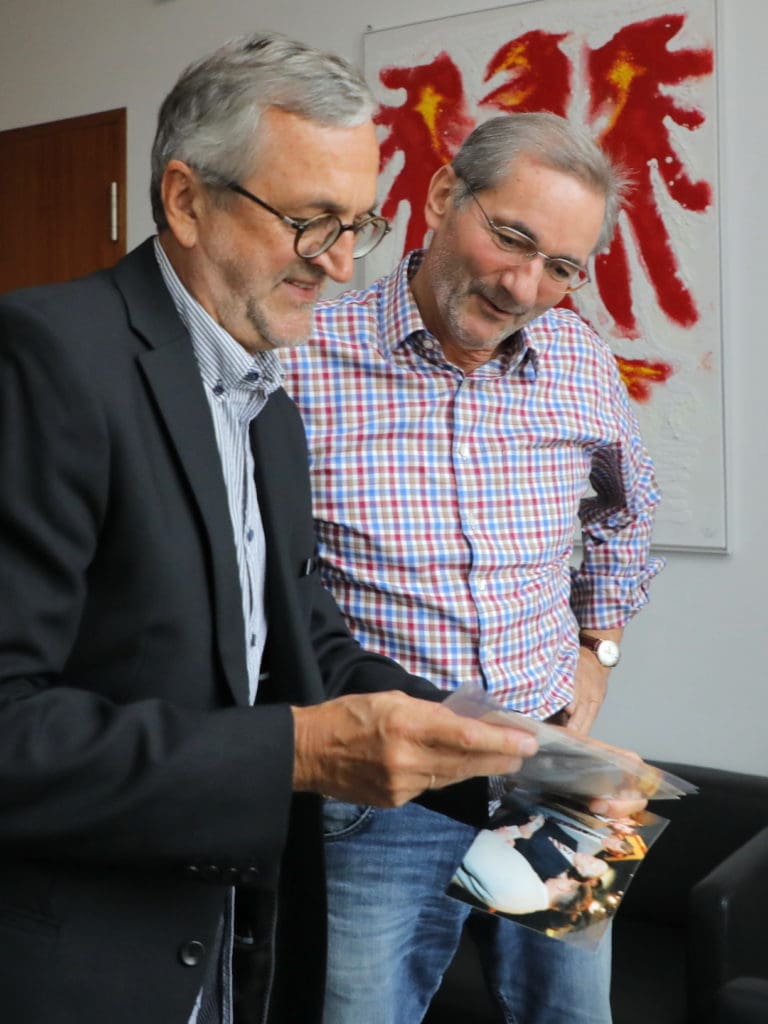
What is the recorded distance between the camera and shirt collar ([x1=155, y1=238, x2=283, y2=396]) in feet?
4.11

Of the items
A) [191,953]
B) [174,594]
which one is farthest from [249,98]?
[191,953]

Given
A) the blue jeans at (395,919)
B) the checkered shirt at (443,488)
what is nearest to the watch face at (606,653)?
the checkered shirt at (443,488)

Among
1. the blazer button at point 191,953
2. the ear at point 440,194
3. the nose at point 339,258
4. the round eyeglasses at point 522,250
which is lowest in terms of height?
the blazer button at point 191,953

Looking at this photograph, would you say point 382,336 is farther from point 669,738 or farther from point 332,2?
point 332,2

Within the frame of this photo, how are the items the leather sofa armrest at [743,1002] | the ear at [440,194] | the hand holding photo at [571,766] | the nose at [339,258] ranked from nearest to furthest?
the hand holding photo at [571,766] < the nose at [339,258] < the ear at [440,194] < the leather sofa armrest at [743,1002]

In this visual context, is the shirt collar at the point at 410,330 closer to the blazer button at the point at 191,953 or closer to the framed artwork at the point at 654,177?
the blazer button at the point at 191,953

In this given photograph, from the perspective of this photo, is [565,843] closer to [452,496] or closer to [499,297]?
[452,496]

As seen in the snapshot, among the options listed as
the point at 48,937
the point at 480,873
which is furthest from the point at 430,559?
the point at 48,937

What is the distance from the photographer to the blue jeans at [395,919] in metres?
1.68

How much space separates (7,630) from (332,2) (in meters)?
3.05

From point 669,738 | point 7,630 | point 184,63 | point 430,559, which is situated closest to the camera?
point 7,630

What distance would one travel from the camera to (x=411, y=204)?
339cm

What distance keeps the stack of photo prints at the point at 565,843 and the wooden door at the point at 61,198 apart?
312cm

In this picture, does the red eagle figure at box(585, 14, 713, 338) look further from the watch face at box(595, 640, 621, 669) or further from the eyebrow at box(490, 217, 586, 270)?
the eyebrow at box(490, 217, 586, 270)
